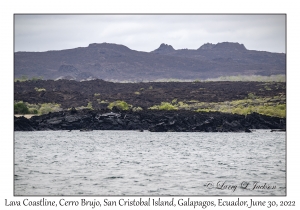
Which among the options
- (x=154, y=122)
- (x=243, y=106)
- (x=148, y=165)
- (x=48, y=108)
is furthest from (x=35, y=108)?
(x=148, y=165)

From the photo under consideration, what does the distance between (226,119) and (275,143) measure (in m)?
18.1

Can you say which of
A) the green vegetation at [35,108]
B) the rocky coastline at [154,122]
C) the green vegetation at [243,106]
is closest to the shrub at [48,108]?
the green vegetation at [35,108]

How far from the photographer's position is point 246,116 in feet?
247

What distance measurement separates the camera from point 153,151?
48.4 metres

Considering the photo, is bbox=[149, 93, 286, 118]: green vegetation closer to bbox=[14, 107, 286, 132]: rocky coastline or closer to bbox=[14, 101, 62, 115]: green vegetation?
bbox=[14, 107, 286, 132]: rocky coastline

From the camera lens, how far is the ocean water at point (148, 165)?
29.4 meters

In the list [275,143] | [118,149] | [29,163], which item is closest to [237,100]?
[275,143]

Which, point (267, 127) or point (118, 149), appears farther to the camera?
point (267, 127)

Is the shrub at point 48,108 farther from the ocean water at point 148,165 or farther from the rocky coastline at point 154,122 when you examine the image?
the ocean water at point 148,165

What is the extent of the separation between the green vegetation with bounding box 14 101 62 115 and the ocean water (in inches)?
788

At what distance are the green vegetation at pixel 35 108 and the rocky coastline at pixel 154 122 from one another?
28.0ft
